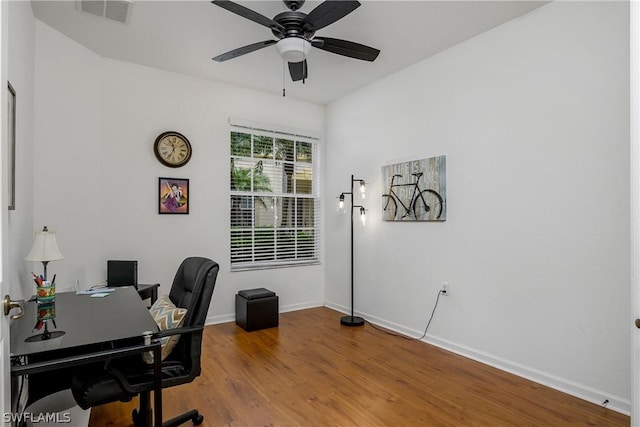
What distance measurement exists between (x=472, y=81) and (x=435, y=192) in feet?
3.56

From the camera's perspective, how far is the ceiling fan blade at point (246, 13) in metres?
2.17

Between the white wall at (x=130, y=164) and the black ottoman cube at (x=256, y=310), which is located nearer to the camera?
the white wall at (x=130, y=164)

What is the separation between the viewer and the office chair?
5.58 ft

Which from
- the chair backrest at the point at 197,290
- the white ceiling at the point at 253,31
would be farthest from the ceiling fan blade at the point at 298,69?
the chair backrest at the point at 197,290

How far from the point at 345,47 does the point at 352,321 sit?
9.89ft

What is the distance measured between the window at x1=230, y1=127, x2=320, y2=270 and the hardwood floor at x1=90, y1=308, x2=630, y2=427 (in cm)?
141

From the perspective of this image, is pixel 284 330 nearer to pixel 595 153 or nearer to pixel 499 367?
pixel 499 367

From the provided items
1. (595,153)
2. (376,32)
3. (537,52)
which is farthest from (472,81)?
(595,153)

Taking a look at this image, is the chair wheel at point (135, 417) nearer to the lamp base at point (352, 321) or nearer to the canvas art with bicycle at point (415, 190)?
the lamp base at point (352, 321)

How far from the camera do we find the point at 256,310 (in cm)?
405

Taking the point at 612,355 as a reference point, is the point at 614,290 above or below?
above

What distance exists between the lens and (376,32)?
3.16 m

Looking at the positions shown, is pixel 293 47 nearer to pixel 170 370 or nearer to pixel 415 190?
pixel 415 190

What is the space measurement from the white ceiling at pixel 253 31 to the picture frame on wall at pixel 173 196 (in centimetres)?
127
